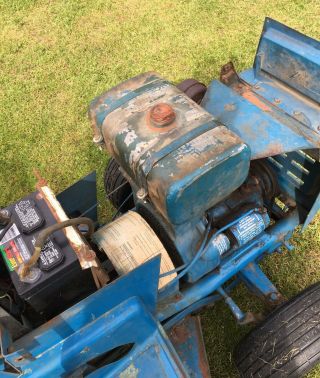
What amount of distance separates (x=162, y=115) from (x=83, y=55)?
2509mm

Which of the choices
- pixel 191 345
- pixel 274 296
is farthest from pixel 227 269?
pixel 191 345

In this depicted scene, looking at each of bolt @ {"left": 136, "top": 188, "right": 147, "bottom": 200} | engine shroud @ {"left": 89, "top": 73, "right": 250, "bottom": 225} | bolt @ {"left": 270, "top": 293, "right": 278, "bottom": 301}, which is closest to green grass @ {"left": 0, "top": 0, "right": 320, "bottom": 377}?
bolt @ {"left": 270, "top": 293, "right": 278, "bottom": 301}

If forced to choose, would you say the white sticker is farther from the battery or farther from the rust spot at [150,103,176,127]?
the rust spot at [150,103,176,127]

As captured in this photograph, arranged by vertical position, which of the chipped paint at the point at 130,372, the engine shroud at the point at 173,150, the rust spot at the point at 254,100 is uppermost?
the rust spot at the point at 254,100

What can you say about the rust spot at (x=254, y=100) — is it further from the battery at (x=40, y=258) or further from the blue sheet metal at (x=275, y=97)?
the battery at (x=40, y=258)

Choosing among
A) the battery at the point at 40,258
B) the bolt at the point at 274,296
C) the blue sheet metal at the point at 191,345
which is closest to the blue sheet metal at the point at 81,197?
the battery at the point at 40,258

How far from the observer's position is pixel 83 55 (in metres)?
3.71

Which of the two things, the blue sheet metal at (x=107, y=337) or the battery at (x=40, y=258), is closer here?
the blue sheet metal at (x=107, y=337)

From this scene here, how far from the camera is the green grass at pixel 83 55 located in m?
3.11

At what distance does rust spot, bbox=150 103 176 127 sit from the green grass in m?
1.50

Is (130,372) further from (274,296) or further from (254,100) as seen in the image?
(254,100)

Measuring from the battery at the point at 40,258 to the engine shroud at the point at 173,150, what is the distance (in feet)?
1.14

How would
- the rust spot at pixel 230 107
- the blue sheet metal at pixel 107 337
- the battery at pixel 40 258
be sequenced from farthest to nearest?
the rust spot at pixel 230 107 → the battery at pixel 40 258 → the blue sheet metal at pixel 107 337

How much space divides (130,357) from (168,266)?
359 millimetres
